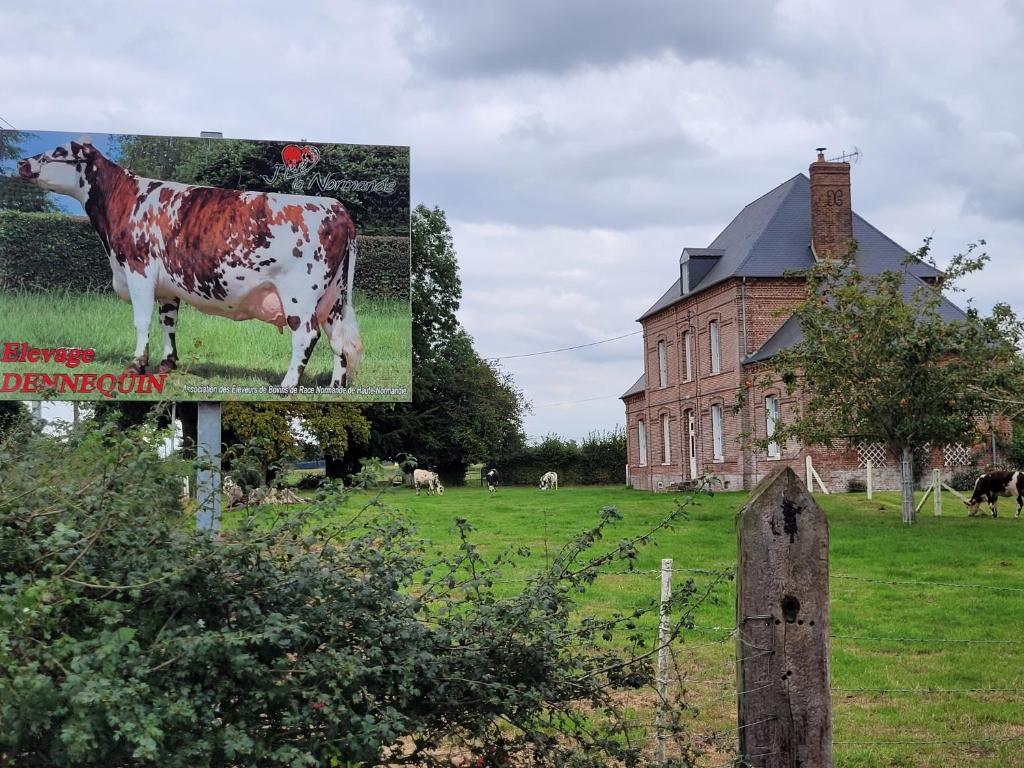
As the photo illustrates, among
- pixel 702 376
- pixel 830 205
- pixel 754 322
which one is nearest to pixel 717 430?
pixel 702 376

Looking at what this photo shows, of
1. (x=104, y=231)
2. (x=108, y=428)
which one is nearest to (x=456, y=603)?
(x=108, y=428)

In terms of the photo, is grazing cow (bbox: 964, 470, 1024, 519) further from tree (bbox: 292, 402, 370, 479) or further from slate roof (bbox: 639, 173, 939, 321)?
tree (bbox: 292, 402, 370, 479)

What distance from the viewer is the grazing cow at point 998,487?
26.5m

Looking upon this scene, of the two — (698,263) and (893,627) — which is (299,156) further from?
(698,263)

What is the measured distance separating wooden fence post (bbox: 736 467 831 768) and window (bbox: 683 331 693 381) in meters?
43.5

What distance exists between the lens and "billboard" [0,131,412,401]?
1631 cm

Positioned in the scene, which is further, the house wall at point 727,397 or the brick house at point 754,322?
the brick house at point 754,322

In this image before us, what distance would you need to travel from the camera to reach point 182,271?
53.8ft

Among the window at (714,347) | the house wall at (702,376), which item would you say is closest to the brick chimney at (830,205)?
the house wall at (702,376)

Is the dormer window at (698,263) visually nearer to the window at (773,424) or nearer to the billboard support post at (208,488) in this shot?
the window at (773,424)

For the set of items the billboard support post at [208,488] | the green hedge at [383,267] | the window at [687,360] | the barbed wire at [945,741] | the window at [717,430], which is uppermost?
the window at [687,360]

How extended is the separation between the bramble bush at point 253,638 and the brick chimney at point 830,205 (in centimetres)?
3825

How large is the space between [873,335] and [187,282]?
1480cm

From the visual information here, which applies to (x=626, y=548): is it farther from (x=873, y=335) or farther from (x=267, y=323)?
(x=873, y=335)
